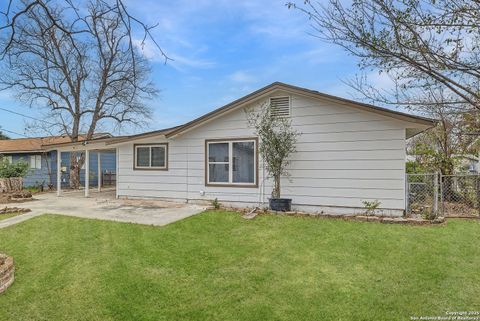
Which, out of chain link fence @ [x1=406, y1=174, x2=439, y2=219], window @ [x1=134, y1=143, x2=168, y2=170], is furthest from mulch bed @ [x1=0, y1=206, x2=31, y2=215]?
chain link fence @ [x1=406, y1=174, x2=439, y2=219]

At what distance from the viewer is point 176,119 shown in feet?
67.8

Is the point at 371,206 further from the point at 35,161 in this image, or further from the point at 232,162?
the point at 35,161

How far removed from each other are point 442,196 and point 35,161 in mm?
23361

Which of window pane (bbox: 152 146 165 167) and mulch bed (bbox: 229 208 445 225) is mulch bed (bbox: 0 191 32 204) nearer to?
window pane (bbox: 152 146 165 167)

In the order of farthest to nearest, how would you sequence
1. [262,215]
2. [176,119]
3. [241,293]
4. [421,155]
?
[176,119] < [421,155] < [262,215] < [241,293]

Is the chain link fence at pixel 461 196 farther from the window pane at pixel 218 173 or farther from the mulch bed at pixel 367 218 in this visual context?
the window pane at pixel 218 173

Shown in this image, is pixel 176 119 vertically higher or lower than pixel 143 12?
higher

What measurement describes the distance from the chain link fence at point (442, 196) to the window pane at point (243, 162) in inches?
169

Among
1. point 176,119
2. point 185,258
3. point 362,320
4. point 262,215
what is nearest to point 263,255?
point 185,258

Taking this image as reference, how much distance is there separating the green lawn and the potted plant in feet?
5.87

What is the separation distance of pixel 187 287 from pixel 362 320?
2198 millimetres

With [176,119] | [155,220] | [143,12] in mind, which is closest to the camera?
[143,12]

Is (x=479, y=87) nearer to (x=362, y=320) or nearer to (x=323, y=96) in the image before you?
(x=362, y=320)

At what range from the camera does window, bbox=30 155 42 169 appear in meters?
21.6
